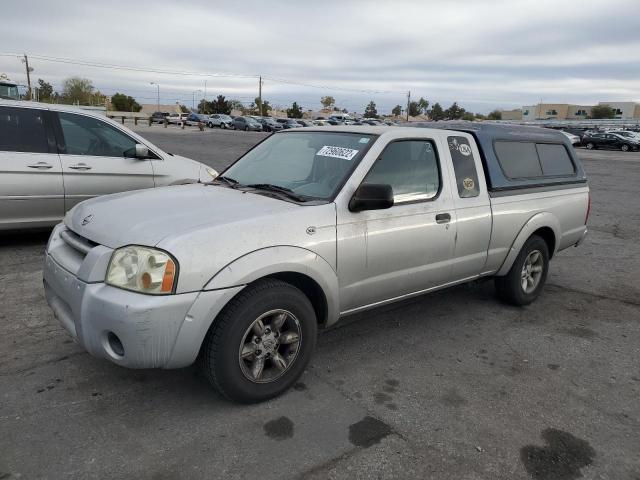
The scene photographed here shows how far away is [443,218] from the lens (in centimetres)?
405

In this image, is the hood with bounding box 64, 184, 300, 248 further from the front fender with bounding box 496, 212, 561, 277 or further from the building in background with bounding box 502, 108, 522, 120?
the building in background with bounding box 502, 108, 522, 120

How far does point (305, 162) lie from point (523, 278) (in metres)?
2.56

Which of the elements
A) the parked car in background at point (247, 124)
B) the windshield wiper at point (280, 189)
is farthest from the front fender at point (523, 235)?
the parked car in background at point (247, 124)

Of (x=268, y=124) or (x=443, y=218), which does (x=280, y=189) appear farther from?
(x=268, y=124)

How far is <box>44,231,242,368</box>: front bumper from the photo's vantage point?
8.84 feet

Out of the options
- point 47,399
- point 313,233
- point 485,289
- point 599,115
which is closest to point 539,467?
point 313,233

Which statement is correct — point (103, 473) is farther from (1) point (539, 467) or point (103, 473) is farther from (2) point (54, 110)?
(2) point (54, 110)

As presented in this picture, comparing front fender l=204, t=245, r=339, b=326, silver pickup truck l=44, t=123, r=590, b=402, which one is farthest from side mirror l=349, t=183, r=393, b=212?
front fender l=204, t=245, r=339, b=326

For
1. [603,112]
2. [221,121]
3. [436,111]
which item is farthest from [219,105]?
[603,112]

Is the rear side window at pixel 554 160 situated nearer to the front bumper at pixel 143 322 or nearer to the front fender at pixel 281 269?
the front fender at pixel 281 269

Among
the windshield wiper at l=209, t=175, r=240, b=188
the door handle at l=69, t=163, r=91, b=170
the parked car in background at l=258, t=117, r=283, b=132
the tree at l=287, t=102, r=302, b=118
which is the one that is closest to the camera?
the windshield wiper at l=209, t=175, r=240, b=188

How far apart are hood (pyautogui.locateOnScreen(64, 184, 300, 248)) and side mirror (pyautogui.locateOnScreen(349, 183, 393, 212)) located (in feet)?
1.39

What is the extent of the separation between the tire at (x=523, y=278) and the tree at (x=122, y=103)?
3809 inches

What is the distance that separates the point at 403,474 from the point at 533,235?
10.6ft
